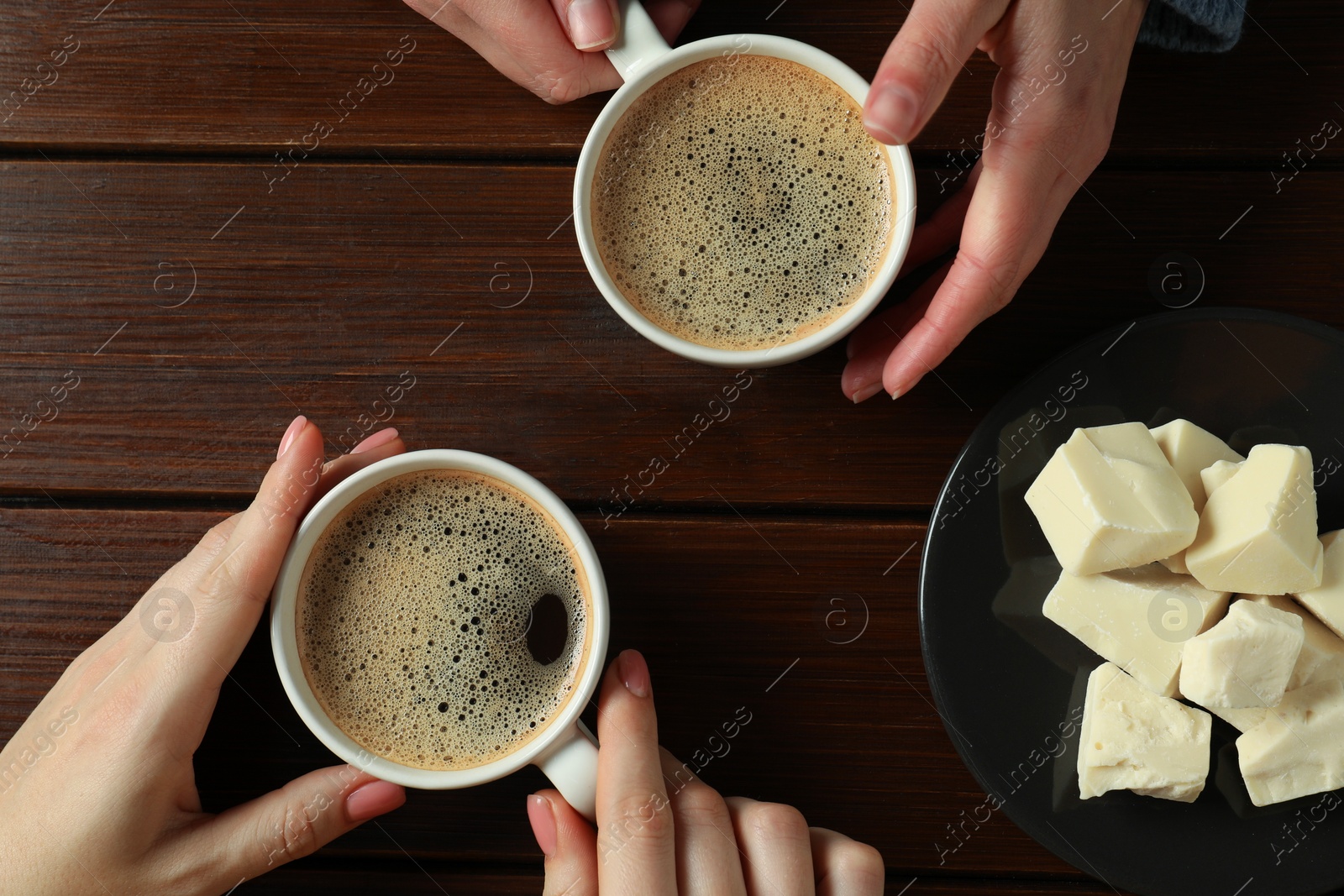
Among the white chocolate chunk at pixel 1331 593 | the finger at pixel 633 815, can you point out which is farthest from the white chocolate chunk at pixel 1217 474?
the finger at pixel 633 815

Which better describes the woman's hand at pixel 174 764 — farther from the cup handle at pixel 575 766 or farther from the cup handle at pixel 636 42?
the cup handle at pixel 636 42

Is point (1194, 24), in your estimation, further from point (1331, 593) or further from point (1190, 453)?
point (1331, 593)

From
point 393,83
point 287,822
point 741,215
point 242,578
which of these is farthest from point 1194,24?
point 287,822

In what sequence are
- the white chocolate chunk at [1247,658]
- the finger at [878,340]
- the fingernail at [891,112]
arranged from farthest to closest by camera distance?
the finger at [878,340] < the white chocolate chunk at [1247,658] < the fingernail at [891,112]

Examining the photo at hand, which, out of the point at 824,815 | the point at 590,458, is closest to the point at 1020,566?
the point at 824,815

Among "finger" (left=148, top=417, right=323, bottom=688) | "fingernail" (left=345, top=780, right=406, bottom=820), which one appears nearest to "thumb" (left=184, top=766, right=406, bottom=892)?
"fingernail" (left=345, top=780, right=406, bottom=820)

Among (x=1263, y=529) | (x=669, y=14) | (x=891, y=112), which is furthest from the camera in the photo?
(x=669, y=14)
